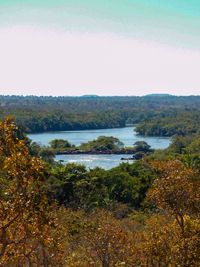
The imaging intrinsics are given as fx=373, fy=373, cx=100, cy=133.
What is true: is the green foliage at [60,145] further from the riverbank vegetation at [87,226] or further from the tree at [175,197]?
the tree at [175,197]

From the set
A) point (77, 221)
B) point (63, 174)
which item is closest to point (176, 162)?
point (77, 221)

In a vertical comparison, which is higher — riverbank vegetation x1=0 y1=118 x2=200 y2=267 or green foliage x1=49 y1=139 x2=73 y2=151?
riverbank vegetation x1=0 y1=118 x2=200 y2=267

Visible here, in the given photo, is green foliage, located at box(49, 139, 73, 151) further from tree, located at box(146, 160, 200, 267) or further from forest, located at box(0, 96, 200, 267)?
tree, located at box(146, 160, 200, 267)

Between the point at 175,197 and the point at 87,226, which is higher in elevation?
the point at 175,197

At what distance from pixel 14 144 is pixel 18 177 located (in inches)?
21.7

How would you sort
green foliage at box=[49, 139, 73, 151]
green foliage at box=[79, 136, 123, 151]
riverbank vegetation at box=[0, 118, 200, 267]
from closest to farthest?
riverbank vegetation at box=[0, 118, 200, 267] → green foliage at box=[49, 139, 73, 151] → green foliage at box=[79, 136, 123, 151]

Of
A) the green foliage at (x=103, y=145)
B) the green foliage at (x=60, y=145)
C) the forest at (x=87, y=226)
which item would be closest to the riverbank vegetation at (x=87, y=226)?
the forest at (x=87, y=226)

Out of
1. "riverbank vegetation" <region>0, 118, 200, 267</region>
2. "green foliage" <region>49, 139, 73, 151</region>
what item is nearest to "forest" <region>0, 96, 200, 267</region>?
"riverbank vegetation" <region>0, 118, 200, 267</region>

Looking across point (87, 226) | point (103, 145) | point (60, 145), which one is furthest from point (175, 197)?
point (60, 145)

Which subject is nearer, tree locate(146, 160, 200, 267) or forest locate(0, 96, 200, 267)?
forest locate(0, 96, 200, 267)

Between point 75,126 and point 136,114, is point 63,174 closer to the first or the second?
point 75,126

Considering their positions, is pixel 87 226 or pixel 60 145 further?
pixel 60 145

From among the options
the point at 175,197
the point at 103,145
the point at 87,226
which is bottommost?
the point at 103,145

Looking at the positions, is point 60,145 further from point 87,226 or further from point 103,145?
point 87,226
